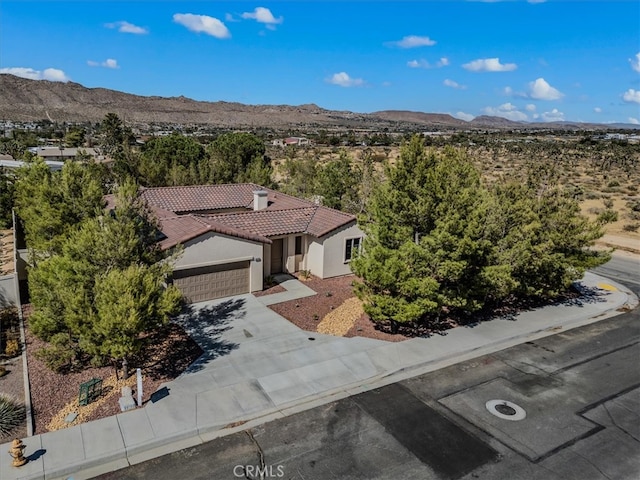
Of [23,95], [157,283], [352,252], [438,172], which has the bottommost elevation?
[352,252]

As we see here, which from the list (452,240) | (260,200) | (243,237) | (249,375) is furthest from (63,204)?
(452,240)

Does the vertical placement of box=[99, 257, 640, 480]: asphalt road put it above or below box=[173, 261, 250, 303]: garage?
below

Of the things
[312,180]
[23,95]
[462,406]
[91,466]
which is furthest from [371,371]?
[23,95]

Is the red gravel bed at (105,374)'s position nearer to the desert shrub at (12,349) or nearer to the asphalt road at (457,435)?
the desert shrub at (12,349)

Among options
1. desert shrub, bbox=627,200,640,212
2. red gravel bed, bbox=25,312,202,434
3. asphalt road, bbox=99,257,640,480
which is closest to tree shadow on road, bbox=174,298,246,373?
red gravel bed, bbox=25,312,202,434

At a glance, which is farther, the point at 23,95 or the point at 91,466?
the point at 23,95

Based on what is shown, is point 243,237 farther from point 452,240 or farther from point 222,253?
point 452,240

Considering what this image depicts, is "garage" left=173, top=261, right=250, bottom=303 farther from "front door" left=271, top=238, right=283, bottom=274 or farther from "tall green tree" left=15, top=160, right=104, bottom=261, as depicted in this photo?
"tall green tree" left=15, top=160, right=104, bottom=261

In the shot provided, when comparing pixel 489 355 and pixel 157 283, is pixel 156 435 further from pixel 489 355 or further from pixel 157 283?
pixel 489 355
